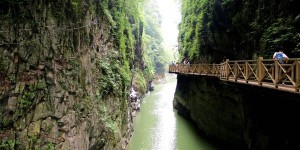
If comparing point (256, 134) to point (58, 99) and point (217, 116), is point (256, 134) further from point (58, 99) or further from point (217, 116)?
point (58, 99)

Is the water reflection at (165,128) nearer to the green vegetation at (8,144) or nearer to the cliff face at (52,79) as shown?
the cliff face at (52,79)

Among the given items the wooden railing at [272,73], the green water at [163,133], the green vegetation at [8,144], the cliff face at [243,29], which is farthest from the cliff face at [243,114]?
the green vegetation at [8,144]

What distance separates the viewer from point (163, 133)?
2316cm

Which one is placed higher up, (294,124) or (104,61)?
(104,61)

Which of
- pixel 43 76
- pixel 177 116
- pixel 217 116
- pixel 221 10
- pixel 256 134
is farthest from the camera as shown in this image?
pixel 177 116

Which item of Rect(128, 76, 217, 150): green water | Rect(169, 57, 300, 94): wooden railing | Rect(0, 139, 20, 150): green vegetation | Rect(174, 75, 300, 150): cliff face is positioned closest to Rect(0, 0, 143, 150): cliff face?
Rect(0, 139, 20, 150): green vegetation

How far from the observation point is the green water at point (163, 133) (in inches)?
779

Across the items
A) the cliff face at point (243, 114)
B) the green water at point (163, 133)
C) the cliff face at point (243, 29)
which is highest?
the cliff face at point (243, 29)

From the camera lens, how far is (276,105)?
41.4ft

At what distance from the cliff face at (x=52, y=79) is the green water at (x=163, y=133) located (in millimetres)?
6150

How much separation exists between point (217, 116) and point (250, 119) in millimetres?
5202

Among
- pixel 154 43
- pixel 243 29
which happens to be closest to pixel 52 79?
pixel 243 29

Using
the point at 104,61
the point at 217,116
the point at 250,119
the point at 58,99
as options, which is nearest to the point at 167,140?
the point at 217,116

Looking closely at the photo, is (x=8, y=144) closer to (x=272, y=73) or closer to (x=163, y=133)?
(x=272, y=73)
